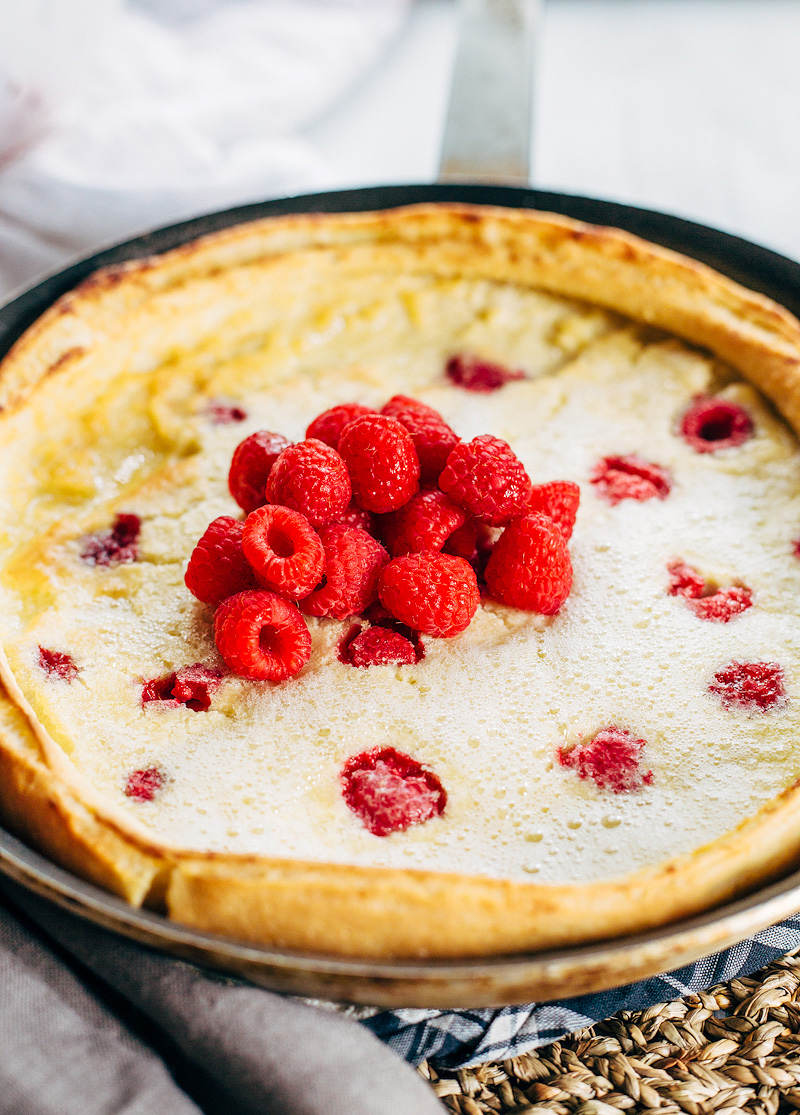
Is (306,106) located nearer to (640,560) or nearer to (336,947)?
(640,560)

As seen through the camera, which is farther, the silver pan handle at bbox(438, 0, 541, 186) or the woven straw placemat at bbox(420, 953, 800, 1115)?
the silver pan handle at bbox(438, 0, 541, 186)

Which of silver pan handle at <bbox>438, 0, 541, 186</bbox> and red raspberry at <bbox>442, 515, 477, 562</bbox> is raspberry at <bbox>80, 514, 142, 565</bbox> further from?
silver pan handle at <bbox>438, 0, 541, 186</bbox>

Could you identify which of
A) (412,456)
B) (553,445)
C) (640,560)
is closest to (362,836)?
(412,456)

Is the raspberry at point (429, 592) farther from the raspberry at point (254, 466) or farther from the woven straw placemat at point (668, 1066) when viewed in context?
the woven straw placemat at point (668, 1066)

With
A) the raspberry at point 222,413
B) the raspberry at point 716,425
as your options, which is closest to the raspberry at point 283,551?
the raspberry at point 222,413

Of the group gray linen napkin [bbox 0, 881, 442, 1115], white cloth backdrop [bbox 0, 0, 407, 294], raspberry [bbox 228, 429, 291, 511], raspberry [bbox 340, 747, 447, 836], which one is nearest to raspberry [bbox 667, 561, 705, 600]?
raspberry [bbox 340, 747, 447, 836]

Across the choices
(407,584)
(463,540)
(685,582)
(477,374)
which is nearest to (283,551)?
(407,584)
